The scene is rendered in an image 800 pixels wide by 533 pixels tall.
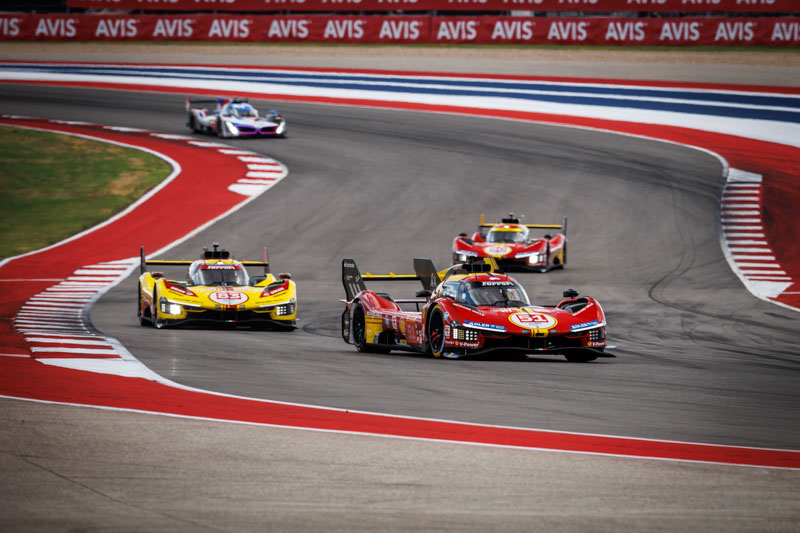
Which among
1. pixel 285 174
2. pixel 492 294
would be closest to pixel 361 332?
pixel 492 294

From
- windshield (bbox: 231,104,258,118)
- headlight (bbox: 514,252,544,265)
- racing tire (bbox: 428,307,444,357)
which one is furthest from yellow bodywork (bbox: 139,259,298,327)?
windshield (bbox: 231,104,258,118)

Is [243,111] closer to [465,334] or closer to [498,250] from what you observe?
[498,250]

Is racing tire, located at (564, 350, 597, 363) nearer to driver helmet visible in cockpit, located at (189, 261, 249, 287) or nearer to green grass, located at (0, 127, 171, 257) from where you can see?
driver helmet visible in cockpit, located at (189, 261, 249, 287)

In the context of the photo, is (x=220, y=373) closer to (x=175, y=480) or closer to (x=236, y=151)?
(x=175, y=480)

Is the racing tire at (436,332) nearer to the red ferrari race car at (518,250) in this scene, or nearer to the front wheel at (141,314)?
the front wheel at (141,314)

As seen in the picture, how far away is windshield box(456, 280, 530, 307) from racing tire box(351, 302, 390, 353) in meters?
1.63

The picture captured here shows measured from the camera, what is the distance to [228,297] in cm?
2042

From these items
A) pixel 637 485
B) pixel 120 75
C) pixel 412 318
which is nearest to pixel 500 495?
pixel 637 485

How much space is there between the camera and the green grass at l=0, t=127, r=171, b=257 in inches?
1336

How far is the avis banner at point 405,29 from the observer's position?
1967 inches

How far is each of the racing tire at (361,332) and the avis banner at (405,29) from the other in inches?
1427

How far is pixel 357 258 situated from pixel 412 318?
12.9 metres

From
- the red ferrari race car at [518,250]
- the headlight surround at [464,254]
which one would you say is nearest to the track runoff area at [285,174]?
the red ferrari race car at [518,250]

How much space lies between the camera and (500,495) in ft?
26.3
